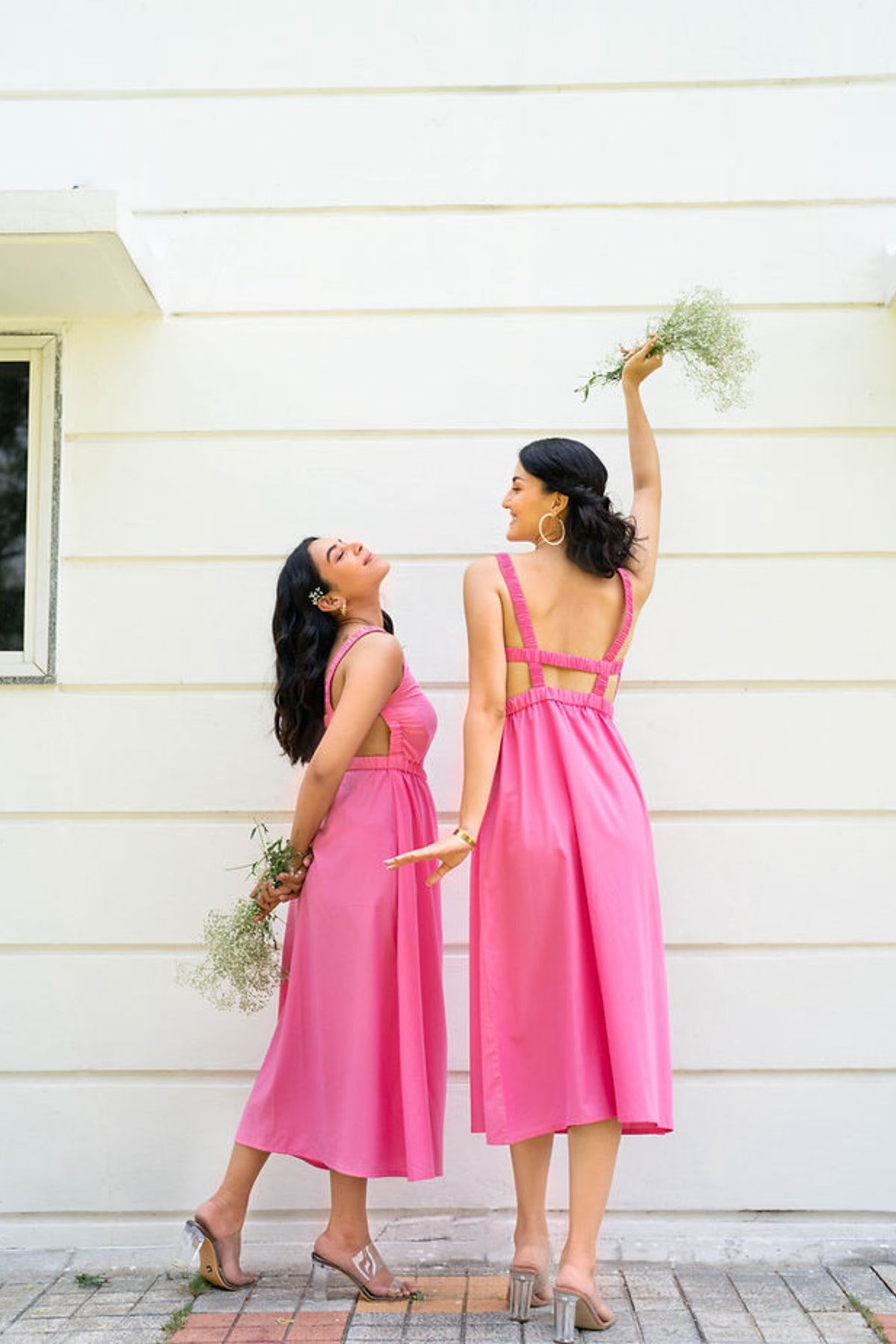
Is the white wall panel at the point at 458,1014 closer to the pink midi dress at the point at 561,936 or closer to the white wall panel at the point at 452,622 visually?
the pink midi dress at the point at 561,936

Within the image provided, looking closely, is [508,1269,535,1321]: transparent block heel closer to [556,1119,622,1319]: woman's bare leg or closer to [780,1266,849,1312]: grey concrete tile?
[556,1119,622,1319]: woman's bare leg

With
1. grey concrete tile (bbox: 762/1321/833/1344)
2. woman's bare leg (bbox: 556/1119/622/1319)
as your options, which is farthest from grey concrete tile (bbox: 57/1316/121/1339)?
grey concrete tile (bbox: 762/1321/833/1344)

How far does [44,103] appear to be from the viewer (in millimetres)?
3703

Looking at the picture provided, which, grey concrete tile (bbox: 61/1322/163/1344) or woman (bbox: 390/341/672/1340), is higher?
woman (bbox: 390/341/672/1340)

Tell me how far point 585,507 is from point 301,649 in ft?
2.41

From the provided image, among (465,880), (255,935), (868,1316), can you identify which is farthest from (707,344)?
(868,1316)

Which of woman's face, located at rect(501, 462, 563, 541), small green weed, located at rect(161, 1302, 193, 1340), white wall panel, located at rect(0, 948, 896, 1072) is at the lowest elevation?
small green weed, located at rect(161, 1302, 193, 1340)

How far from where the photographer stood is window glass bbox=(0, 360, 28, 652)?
364cm

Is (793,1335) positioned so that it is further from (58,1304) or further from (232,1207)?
(58,1304)

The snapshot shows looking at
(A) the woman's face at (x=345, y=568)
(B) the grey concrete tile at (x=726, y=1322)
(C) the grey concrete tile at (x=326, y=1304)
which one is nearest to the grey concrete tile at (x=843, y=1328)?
(B) the grey concrete tile at (x=726, y=1322)

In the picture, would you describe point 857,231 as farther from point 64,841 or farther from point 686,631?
point 64,841

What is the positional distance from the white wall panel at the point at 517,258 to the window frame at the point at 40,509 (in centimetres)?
39

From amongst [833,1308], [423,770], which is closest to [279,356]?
[423,770]

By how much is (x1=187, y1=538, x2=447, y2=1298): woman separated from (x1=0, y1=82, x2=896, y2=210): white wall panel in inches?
43.4
